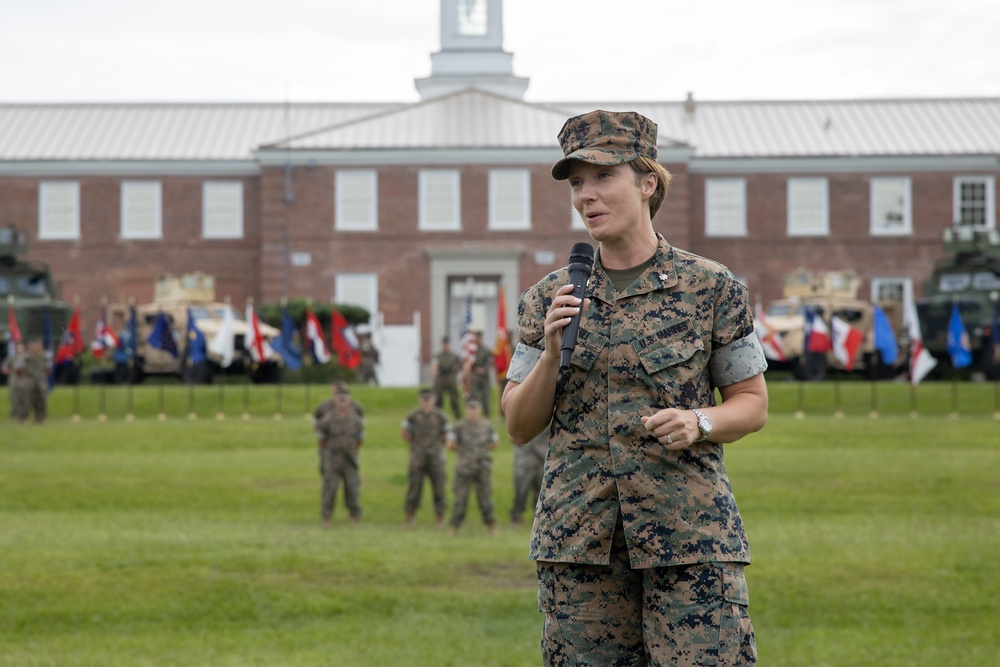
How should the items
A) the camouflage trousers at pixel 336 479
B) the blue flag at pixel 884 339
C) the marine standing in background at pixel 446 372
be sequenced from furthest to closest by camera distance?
the blue flag at pixel 884 339, the marine standing in background at pixel 446 372, the camouflage trousers at pixel 336 479

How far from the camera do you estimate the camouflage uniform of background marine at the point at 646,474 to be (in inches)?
176

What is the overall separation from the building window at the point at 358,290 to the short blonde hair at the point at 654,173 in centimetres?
4477

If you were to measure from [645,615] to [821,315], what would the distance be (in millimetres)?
35474

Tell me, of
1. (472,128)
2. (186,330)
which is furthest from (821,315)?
(186,330)

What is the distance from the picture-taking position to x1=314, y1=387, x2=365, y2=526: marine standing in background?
65.9 feet

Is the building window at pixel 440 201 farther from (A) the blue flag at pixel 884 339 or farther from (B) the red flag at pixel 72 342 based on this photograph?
(A) the blue flag at pixel 884 339

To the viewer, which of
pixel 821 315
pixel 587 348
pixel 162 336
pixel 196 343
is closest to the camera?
pixel 587 348

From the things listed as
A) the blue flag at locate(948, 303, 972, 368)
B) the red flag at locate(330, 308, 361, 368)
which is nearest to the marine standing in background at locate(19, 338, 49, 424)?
the red flag at locate(330, 308, 361, 368)

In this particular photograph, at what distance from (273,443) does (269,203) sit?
22.5 m

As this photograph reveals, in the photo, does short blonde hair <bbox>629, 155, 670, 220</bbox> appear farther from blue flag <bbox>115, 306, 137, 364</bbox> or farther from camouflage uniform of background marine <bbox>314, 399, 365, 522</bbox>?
blue flag <bbox>115, 306, 137, 364</bbox>

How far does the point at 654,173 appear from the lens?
4.71m

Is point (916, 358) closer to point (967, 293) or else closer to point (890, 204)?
point (967, 293)

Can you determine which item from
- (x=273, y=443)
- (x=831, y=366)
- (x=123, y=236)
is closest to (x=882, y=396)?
(x=831, y=366)

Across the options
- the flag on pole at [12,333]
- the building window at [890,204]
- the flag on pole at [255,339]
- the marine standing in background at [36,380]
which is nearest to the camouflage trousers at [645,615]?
the marine standing in background at [36,380]
